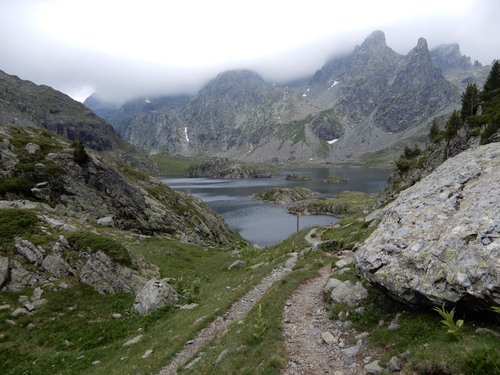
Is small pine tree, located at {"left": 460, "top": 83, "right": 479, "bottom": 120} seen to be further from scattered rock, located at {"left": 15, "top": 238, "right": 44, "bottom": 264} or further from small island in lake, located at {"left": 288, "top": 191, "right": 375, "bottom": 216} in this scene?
scattered rock, located at {"left": 15, "top": 238, "right": 44, "bottom": 264}

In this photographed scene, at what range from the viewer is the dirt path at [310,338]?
41.5ft

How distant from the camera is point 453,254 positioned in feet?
39.6

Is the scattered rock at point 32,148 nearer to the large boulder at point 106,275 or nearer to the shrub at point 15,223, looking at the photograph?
the shrub at point 15,223

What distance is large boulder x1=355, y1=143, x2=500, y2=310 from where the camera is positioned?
11031mm

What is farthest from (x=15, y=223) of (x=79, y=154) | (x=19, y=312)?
(x=79, y=154)

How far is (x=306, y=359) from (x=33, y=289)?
77.4ft

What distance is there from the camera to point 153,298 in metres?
26.2

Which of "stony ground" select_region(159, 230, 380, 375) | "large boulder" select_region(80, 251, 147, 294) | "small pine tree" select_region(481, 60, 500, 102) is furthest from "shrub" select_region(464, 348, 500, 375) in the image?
"small pine tree" select_region(481, 60, 500, 102)

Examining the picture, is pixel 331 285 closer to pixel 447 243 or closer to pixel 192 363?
pixel 447 243

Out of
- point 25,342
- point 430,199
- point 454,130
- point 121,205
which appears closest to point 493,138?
point 454,130

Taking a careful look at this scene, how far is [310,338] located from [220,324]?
24.0 ft

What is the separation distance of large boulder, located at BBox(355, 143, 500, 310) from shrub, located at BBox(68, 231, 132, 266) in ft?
78.2

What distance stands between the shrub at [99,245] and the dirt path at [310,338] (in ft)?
61.2

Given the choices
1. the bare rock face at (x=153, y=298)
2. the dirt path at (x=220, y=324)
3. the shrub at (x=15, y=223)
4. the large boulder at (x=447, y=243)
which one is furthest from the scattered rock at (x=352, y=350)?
the shrub at (x=15, y=223)
